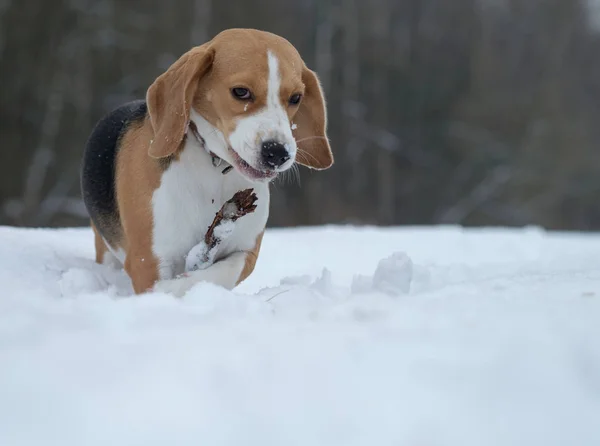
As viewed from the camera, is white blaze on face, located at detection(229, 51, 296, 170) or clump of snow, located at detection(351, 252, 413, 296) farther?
white blaze on face, located at detection(229, 51, 296, 170)

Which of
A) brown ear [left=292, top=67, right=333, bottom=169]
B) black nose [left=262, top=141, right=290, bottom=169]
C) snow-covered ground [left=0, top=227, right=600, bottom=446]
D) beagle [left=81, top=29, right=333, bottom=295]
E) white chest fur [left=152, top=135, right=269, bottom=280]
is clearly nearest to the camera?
snow-covered ground [left=0, top=227, right=600, bottom=446]

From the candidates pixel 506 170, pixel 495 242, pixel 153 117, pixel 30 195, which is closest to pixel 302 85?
pixel 153 117

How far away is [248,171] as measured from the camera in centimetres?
302

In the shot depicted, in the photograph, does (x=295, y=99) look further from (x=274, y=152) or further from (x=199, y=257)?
(x=199, y=257)

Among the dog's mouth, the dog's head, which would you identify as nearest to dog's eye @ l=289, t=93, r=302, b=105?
the dog's head

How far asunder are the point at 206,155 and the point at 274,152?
435mm

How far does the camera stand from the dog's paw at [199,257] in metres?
3.21

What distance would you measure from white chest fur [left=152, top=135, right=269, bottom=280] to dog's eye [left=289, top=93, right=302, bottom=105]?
1.29ft

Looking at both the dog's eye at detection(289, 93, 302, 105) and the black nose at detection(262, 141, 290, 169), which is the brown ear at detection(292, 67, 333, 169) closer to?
the dog's eye at detection(289, 93, 302, 105)

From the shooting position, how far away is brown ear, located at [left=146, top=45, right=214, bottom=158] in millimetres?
3082

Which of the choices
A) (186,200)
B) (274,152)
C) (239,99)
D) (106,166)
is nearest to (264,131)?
(274,152)

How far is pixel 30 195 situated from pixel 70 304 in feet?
41.3

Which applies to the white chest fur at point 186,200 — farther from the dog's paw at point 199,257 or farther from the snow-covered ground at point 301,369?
the snow-covered ground at point 301,369

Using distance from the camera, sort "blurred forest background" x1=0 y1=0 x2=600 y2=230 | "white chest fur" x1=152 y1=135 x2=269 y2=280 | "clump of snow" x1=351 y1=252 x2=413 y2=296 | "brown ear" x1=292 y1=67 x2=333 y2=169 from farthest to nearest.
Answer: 1. "blurred forest background" x1=0 y1=0 x2=600 y2=230
2. "brown ear" x1=292 y1=67 x2=333 y2=169
3. "white chest fur" x1=152 y1=135 x2=269 y2=280
4. "clump of snow" x1=351 y1=252 x2=413 y2=296
